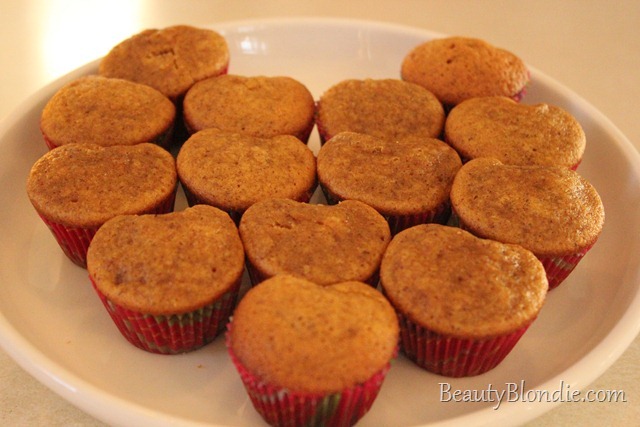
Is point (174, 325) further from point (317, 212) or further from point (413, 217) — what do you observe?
point (413, 217)

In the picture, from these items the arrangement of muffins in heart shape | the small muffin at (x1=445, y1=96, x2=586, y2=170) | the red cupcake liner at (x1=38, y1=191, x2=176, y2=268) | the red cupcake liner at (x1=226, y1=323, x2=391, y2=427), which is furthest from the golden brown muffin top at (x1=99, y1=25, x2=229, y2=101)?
the red cupcake liner at (x1=226, y1=323, x2=391, y2=427)

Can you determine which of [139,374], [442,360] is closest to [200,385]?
[139,374]

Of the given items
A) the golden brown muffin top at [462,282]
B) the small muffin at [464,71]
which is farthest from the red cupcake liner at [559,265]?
the small muffin at [464,71]

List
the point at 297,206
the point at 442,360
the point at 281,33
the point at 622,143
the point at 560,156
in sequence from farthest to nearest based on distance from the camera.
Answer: the point at 281,33, the point at 622,143, the point at 560,156, the point at 297,206, the point at 442,360

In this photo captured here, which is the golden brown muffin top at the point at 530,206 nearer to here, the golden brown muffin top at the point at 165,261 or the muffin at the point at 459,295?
the muffin at the point at 459,295

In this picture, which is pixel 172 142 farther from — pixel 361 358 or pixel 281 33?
pixel 361 358

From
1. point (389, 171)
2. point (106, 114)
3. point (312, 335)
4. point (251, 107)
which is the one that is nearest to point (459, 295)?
point (312, 335)
